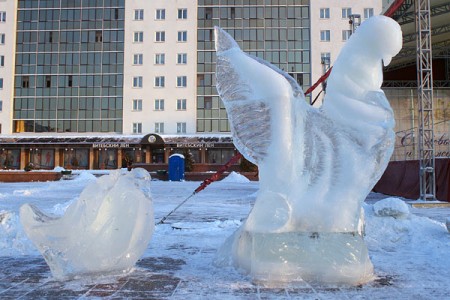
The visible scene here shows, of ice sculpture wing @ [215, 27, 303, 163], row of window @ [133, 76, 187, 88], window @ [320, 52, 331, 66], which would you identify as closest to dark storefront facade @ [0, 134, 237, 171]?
row of window @ [133, 76, 187, 88]

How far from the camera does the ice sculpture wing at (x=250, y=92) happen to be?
4586mm

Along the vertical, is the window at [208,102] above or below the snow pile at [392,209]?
above

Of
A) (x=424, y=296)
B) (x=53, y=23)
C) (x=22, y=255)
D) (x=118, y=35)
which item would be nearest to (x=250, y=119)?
(x=424, y=296)

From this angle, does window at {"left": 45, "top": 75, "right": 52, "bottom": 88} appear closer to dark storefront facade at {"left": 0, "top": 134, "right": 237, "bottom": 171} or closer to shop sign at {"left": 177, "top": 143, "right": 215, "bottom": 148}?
dark storefront facade at {"left": 0, "top": 134, "right": 237, "bottom": 171}

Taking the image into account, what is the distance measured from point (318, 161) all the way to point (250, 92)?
40.7 inches

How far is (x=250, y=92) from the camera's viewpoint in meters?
4.71

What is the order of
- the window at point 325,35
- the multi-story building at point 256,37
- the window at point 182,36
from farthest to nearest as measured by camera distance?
the window at point 182,36
the window at point 325,35
the multi-story building at point 256,37

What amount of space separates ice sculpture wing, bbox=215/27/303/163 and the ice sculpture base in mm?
914

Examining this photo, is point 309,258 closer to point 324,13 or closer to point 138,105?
point 138,105

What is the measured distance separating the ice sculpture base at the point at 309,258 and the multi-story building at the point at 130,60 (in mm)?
40162

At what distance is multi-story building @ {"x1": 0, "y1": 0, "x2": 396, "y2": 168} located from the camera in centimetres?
4538

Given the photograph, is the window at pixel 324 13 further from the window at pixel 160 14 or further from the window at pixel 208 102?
the window at pixel 160 14

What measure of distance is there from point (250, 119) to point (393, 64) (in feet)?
87.9

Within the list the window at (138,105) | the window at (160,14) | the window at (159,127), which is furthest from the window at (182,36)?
the window at (159,127)
